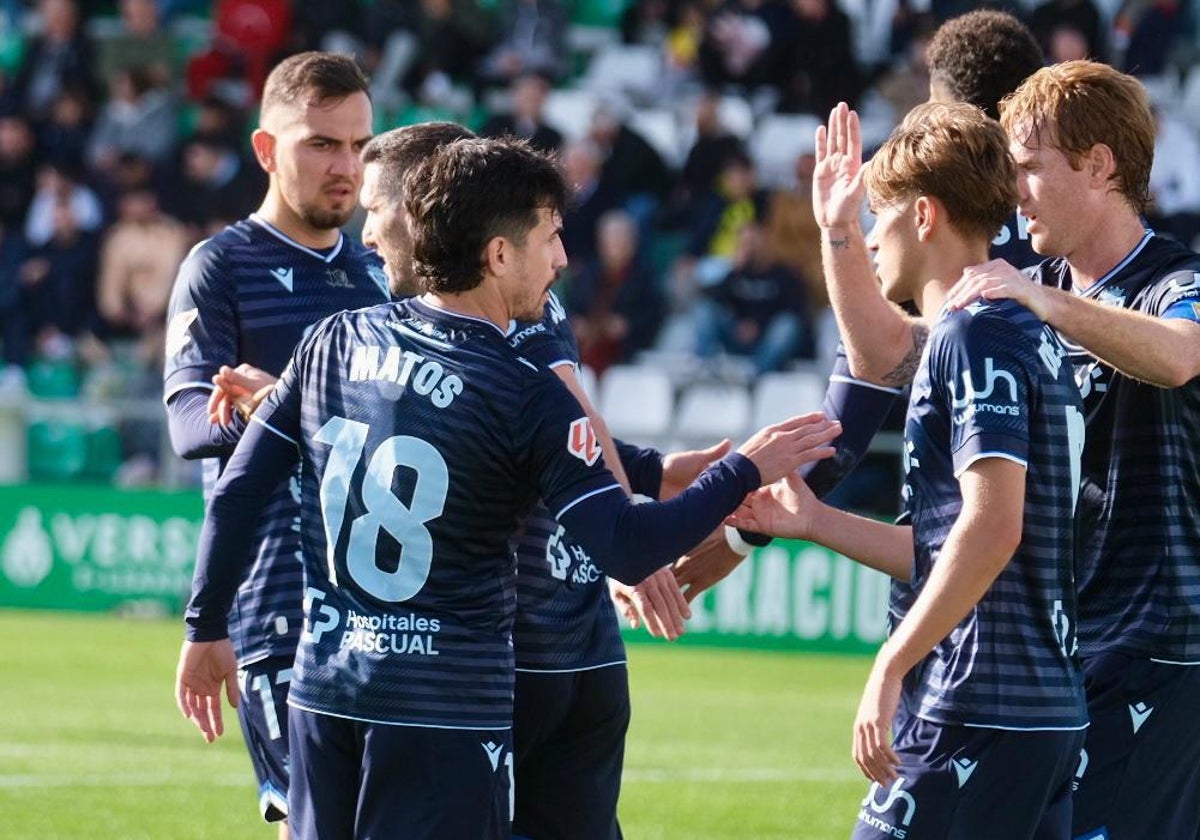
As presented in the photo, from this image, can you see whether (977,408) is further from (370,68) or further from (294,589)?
(370,68)

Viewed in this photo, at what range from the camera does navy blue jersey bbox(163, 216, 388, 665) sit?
5.46 metres

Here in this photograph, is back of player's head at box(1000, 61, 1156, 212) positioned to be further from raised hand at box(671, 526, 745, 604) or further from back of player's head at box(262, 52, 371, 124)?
back of player's head at box(262, 52, 371, 124)

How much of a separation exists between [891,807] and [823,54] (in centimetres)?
1476

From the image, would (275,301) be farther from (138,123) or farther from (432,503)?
(138,123)

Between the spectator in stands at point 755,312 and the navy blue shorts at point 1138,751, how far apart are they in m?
11.3

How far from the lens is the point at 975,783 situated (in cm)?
405

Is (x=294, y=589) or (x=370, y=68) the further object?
(x=370, y=68)

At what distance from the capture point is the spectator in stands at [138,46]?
21250 mm

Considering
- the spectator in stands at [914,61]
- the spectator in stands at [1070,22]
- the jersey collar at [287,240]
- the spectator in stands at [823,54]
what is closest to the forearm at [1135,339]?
the jersey collar at [287,240]

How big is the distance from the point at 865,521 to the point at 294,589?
1.77 meters

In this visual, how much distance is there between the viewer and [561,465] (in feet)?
13.5


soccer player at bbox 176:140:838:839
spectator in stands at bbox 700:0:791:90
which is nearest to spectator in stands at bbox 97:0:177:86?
spectator in stands at bbox 700:0:791:90

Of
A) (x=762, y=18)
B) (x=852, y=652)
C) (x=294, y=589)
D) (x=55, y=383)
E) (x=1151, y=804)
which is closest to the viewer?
(x=1151, y=804)

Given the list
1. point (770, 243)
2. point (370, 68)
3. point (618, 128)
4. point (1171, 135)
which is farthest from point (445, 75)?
point (1171, 135)
